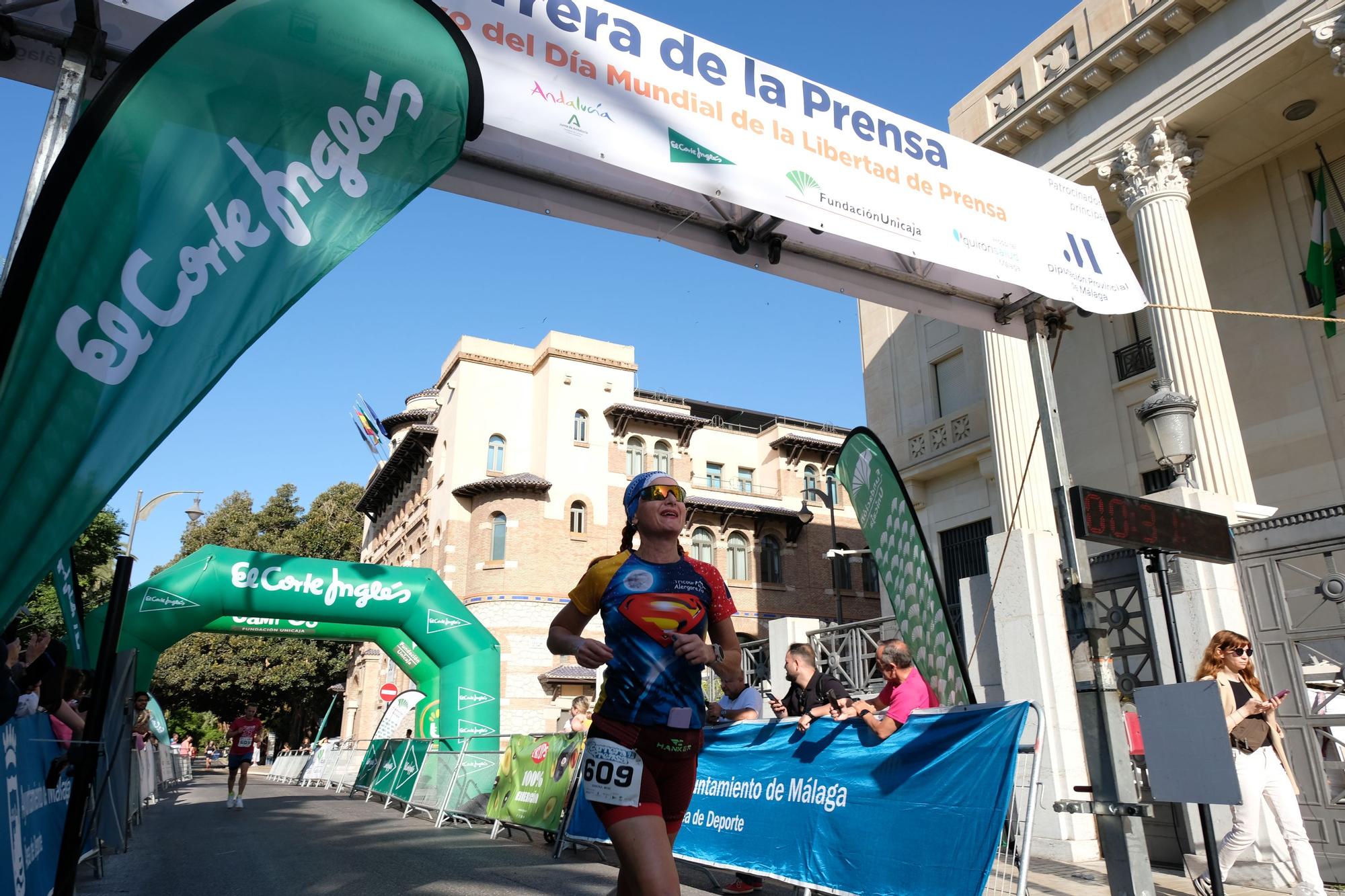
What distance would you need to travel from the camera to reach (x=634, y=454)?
38.8 meters

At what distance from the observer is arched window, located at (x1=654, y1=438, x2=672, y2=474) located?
39.1 meters

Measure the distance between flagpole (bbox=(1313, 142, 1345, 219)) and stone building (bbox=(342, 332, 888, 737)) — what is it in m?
19.9

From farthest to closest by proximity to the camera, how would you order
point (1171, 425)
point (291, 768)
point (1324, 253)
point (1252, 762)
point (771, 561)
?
point (771, 561) → point (291, 768) → point (1324, 253) → point (1171, 425) → point (1252, 762)

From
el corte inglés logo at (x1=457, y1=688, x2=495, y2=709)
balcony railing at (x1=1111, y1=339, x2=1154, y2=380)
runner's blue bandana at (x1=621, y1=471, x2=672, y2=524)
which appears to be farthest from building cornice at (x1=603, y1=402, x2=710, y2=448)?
runner's blue bandana at (x1=621, y1=471, x2=672, y2=524)

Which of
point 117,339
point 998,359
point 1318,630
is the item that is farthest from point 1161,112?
point 117,339

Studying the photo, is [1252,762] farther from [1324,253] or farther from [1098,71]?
[1098,71]

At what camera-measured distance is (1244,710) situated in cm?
636

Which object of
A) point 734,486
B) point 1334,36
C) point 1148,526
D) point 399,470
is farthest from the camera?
point 399,470

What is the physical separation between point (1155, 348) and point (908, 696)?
31.5 ft

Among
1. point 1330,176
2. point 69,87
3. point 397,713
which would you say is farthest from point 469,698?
point 1330,176

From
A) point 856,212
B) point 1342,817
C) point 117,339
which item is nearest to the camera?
point 117,339

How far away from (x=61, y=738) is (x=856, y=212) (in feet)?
23.1

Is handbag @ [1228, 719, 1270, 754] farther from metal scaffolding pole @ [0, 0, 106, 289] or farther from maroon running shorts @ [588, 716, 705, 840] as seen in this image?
metal scaffolding pole @ [0, 0, 106, 289]

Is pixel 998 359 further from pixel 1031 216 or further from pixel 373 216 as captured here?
pixel 373 216
